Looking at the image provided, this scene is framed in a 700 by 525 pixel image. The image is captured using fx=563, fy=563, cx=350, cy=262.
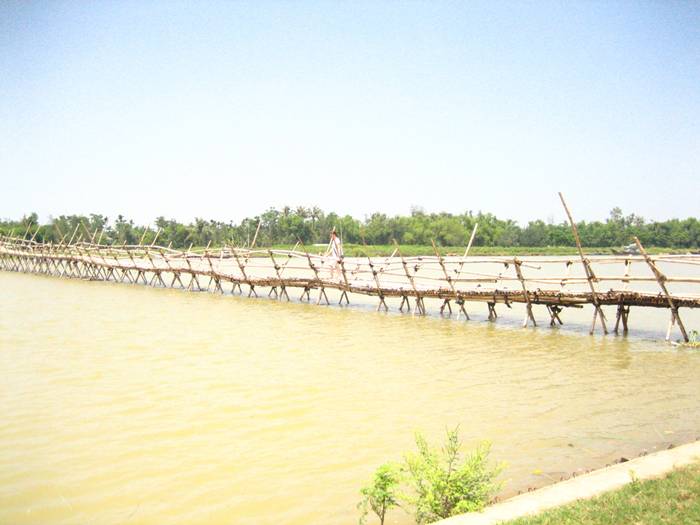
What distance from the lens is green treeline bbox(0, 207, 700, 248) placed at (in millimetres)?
57406

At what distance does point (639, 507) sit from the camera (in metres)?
3.71

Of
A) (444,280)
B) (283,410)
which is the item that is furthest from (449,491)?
(444,280)

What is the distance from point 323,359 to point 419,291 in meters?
6.36

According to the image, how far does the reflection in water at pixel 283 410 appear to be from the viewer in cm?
493

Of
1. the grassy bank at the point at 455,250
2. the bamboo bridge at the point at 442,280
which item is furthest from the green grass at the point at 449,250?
the bamboo bridge at the point at 442,280

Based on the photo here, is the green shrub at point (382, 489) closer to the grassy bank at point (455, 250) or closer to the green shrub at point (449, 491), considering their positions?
the green shrub at point (449, 491)

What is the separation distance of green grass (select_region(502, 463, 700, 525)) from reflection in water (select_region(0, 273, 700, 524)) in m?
1.20

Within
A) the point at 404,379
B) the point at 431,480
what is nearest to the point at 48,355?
the point at 404,379

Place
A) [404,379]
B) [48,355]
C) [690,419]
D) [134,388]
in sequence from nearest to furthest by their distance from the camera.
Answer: [690,419]
[134,388]
[404,379]
[48,355]

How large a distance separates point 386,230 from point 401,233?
1778mm

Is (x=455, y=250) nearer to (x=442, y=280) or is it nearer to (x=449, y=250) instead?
(x=449, y=250)

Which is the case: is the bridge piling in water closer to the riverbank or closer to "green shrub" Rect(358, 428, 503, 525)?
the riverbank

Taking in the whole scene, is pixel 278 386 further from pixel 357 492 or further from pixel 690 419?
pixel 690 419

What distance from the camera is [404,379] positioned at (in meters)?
8.69
